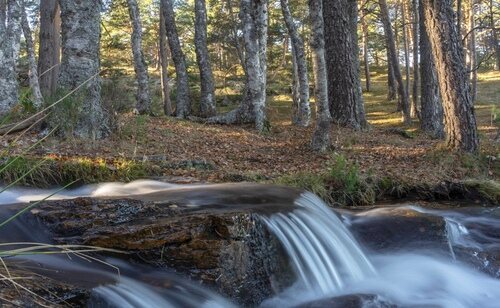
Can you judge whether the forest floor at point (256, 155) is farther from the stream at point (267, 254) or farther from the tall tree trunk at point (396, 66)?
the tall tree trunk at point (396, 66)

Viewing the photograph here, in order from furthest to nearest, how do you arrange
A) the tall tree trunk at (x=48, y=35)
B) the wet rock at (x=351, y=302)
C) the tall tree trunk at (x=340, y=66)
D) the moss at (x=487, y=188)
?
the tall tree trunk at (x=48, y=35) → the tall tree trunk at (x=340, y=66) → the moss at (x=487, y=188) → the wet rock at (x=351, y=302)

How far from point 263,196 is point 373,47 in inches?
1509

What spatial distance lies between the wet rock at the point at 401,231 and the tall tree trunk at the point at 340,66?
750 cm

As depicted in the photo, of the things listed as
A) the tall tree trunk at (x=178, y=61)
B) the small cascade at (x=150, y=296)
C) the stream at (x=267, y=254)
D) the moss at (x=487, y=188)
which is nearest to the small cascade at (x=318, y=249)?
the stream at (x=267, y=254)

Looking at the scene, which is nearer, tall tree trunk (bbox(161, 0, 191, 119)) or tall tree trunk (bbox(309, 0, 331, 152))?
tall tree trunk (bbox(309, 0, 331, 152))

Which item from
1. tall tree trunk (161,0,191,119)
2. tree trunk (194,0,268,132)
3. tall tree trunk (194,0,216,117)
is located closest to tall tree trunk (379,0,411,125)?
tall tree trunk (194,0,216,117)

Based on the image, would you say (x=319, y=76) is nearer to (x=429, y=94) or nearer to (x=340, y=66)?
(x=340, y=66)

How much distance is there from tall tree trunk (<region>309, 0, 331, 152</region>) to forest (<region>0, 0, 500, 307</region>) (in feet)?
0.13

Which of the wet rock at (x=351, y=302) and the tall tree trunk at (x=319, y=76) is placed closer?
the wet rock at (x=351, y=302)

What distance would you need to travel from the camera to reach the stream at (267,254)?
3914 millimetres

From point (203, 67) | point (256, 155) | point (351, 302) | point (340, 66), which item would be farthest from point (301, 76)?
point (351, 302)

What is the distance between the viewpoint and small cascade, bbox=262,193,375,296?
4.80 m

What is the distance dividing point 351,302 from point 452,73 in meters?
6.28

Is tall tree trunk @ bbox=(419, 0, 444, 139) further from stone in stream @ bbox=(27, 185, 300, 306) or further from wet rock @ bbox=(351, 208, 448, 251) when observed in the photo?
stone in stream @ bbox=(27, 185, 300, 306)
